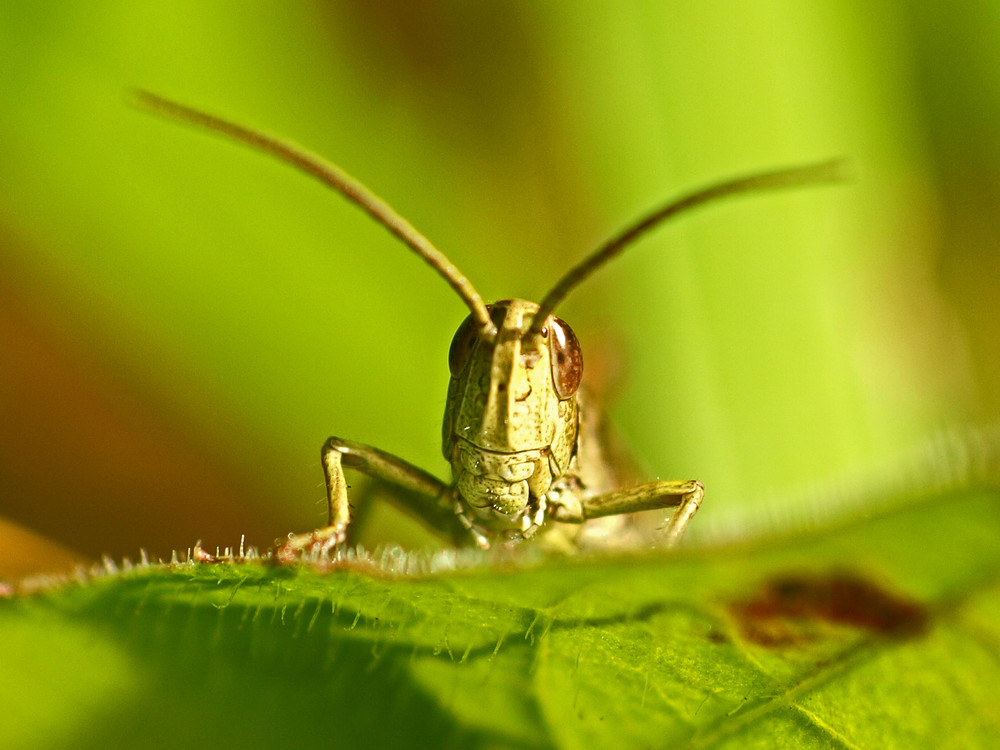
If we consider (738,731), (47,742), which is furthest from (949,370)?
(47,742)

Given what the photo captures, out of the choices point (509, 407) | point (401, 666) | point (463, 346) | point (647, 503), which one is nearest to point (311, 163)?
point (463, 346)

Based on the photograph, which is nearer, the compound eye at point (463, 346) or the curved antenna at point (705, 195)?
the curved antenna at point (705, 195)

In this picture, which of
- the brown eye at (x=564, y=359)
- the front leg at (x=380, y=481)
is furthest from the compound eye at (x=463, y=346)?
the front leg at (x=380, y=481)

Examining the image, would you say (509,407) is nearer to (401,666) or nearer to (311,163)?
(311,163)

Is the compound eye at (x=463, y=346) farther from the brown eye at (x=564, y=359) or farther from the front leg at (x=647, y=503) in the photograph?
the front leg at (x=647, y=503)

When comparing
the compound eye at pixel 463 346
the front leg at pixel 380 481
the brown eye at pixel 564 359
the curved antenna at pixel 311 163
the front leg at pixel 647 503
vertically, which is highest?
the curved antenna at pixel 311 163

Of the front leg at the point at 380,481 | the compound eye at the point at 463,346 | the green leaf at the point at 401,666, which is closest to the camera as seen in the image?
the green leaf at the point at 401,666

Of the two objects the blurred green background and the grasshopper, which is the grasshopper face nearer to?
the grasshopper

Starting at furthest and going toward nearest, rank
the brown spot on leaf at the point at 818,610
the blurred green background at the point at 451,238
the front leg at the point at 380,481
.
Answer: the blurred green background at the point at 451,238 → the front leg at the point at 380,481 → the brown spot on leaf at the point at 818,610
